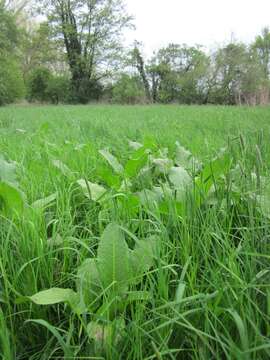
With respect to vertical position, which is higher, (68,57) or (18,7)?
(18,7)

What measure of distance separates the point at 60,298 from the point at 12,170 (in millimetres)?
784

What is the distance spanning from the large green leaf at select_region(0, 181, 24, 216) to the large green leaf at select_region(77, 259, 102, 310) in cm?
38

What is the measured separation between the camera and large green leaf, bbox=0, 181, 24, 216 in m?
0.94

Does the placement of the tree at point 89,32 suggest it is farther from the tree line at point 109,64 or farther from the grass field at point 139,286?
the grass field at point 139,286

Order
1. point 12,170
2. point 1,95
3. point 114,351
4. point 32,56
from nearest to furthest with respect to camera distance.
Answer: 1. point 114,351
2. point 12,170
3. point 1,95
4. point 32,56

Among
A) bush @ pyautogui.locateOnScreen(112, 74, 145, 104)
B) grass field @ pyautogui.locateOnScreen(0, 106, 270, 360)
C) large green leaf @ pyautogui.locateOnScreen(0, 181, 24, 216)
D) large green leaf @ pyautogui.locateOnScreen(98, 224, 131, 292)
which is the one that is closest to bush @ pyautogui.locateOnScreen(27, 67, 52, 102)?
bush @ pyautogui.locateOnScreen(112, 74, 145, 104)

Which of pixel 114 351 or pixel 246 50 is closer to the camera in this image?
pixel 114 351

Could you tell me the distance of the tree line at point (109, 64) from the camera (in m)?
26.1

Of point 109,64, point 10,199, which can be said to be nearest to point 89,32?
point 109,64

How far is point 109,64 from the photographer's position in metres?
30.9

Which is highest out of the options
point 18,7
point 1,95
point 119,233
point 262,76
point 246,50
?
point 18,7

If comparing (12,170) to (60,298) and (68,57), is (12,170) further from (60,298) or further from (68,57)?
(68,57)

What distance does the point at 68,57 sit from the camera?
3080cm

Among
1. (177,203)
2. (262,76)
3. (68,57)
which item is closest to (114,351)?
(177,203)
